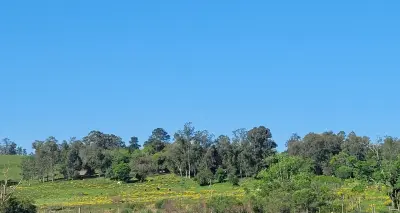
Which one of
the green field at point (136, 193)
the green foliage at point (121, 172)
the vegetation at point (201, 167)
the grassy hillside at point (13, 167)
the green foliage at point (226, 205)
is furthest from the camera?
the grassy hillside at point (13, 167)

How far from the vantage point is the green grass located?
6969cm

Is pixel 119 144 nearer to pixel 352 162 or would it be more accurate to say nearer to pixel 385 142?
pixel 385 142

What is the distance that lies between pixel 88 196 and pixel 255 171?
29.7 metres

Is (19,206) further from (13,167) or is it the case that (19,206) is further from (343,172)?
(13,167)

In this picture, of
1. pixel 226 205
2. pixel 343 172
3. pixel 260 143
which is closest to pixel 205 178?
pixel 260 143

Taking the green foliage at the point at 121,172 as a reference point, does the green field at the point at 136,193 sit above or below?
below

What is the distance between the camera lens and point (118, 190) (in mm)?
79938

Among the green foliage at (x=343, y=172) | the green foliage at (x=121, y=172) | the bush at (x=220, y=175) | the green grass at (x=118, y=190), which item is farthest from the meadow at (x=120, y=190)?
the green foliage at (x=343, y=172)

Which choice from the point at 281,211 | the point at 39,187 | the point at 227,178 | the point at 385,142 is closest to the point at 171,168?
the point at 227,178

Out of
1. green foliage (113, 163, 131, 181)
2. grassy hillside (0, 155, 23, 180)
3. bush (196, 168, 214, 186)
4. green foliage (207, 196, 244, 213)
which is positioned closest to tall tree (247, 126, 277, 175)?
bush (196, 168, 214, 186)

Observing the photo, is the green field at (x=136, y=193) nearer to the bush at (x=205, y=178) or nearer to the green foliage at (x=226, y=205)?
the bush at (x=205, y=178)

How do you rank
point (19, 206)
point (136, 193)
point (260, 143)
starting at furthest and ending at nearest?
point (260, 143) < point (136, 193) < point (19, 206)

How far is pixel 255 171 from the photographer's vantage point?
93562 mm

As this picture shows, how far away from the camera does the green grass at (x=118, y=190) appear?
69.7m
